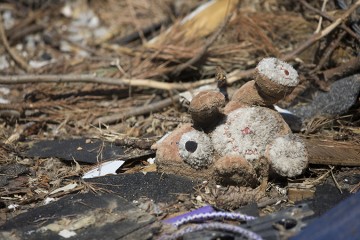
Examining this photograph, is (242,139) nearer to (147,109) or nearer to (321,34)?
(147,109)

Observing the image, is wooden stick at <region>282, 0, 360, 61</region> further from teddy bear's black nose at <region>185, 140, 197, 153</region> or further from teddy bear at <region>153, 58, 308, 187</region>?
teddy bear's black nose at <region>185, 140, 197, 153</region>

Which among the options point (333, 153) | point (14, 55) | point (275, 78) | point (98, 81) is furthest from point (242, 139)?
point (14, 55)

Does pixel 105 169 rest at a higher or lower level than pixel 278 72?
lower

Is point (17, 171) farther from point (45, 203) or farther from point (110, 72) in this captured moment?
point (110, 72)

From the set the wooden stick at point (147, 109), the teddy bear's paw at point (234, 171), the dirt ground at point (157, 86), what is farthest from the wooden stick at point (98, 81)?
the teddy bear's paw at point (234, 171)

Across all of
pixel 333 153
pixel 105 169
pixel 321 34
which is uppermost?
pixel 321 34

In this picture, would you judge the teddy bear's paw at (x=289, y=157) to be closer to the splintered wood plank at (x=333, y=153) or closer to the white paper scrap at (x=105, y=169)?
the splintered wood plank at (x=333, y=153)
